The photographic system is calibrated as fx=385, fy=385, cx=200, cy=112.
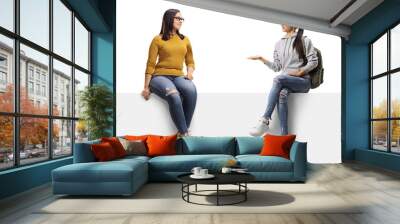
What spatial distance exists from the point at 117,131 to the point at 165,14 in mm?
2768

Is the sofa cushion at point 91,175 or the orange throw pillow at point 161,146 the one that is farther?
the orange throw pillow at point 161,146

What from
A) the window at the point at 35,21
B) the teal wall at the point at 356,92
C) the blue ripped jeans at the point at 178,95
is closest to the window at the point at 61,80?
the window at the point at 35,21

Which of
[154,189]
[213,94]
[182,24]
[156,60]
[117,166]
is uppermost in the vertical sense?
[182,24]

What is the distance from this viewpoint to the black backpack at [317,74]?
8.62 meters

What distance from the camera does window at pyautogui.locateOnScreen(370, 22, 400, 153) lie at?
800 cm

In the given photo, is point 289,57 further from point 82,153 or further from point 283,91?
point 82,153

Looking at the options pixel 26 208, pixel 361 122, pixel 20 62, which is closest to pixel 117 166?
pixel 26 208

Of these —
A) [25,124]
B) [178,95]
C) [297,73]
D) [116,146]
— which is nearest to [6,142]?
[25,124]

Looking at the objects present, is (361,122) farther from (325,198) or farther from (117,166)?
(117,166)

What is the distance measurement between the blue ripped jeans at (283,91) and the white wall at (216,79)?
0.43 feet

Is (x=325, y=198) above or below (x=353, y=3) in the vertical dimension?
below

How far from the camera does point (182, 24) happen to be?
27.8 ft

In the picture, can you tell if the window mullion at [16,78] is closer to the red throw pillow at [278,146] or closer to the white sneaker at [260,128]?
the red throw pillow at [278,146]

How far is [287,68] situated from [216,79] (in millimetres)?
1633
